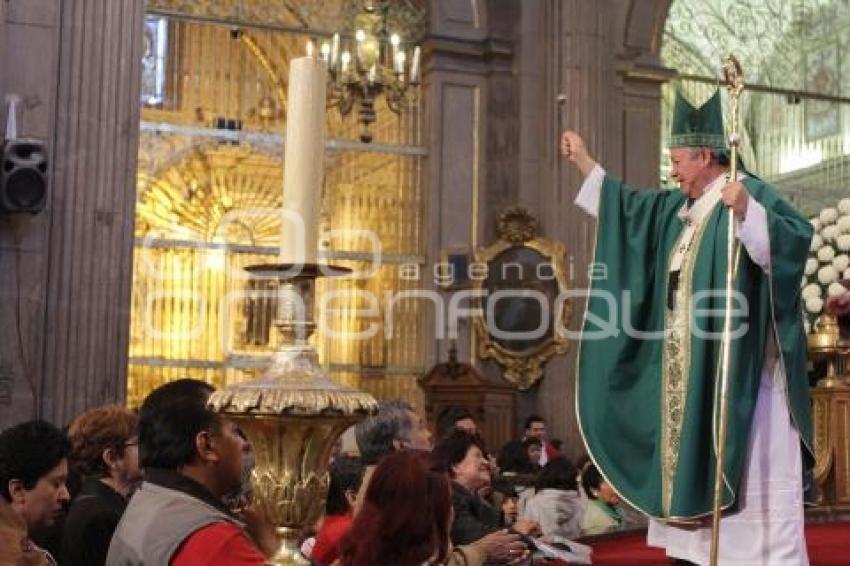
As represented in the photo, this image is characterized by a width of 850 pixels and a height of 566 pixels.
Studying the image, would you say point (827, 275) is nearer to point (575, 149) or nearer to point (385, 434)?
point (575, 149)

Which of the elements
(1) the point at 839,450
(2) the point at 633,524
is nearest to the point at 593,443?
(2) the point at 633,524

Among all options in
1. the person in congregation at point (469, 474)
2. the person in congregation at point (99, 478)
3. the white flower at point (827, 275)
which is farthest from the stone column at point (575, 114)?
the person in congregation at point (99, 478)

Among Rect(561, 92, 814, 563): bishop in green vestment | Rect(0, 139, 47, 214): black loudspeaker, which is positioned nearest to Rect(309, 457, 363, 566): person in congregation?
Rect(561, 92, 814, 563): bishop in green vestment

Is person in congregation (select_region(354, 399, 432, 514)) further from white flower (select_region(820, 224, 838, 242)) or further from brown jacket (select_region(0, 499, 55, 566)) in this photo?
white flower (select_region(820, 224, 838, 242))

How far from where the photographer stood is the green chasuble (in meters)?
4.86

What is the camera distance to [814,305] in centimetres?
1062

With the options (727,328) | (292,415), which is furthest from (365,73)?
(292,415)

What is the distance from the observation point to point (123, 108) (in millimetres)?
10789

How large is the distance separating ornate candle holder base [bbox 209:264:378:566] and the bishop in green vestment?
207 centimetres

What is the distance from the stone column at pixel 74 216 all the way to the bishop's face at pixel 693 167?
619 cm

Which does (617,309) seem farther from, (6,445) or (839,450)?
(839,450)

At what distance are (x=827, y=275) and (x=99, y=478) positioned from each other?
7298 millimetres

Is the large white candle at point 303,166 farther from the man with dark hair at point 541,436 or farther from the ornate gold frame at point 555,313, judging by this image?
the ornate gold frame at point 555,313

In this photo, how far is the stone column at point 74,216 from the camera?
10.2 metres
